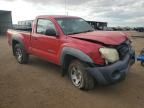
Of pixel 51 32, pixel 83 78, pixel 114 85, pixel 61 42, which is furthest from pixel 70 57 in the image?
pixel 114 85

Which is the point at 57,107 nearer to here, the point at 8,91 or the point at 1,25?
the point at 8,91

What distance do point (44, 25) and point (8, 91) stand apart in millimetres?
2494

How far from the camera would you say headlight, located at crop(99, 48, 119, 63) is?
4.95 m

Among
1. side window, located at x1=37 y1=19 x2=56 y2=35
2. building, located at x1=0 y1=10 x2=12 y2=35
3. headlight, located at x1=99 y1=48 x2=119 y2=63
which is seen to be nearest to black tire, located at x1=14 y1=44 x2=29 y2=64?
side window, located at x1=37 y1=19 x2=56 y2=35

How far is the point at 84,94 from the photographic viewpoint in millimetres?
5227

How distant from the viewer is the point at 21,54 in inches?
327

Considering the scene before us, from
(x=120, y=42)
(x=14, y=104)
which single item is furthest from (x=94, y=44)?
(x=14, y=104)

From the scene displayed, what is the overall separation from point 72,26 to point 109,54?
1.96 m

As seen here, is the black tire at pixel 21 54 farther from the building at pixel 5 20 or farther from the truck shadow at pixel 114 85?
the building at pixel 5 20

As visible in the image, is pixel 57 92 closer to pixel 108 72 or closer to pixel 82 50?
pixel 82 50

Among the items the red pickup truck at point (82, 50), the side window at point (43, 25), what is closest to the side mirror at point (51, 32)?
the red pickup truck at point (82, 50)

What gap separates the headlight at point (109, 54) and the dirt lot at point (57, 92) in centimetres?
89

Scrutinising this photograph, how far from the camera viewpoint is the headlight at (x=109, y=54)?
4.95 m

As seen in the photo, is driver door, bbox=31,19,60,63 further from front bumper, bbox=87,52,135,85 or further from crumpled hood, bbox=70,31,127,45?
front bumper, bbox=87,52,135,85
